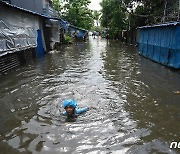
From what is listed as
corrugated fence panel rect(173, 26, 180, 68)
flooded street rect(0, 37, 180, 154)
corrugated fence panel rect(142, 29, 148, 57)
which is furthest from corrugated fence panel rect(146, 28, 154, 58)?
flooded street rect(0, 37, 180, 154)

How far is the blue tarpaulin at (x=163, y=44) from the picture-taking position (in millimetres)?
11198

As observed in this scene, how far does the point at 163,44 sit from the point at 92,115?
8.89m

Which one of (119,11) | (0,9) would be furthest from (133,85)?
(119,11)

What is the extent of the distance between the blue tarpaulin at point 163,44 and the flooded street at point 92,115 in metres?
1.81

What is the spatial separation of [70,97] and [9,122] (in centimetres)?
242

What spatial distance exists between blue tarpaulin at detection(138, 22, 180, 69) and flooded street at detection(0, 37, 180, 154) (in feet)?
5.93

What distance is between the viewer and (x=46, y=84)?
9.00 metres

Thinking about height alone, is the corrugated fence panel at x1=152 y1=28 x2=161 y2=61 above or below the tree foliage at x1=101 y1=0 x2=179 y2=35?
below

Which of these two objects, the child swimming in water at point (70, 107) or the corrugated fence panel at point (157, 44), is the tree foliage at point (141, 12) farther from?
the child swimming in water at point (70, 107)

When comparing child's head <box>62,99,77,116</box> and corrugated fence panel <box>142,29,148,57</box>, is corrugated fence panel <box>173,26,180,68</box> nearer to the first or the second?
corrugated fence panel <box>142,29,148,57</box>

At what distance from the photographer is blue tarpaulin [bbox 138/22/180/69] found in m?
11.2

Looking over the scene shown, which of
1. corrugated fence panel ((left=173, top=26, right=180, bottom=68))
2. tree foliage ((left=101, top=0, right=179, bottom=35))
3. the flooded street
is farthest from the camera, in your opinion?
tree foliage ((left=101, top=0, right=179, bottom=35))

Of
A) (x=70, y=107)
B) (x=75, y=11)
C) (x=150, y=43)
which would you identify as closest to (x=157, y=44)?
(x=150, y=43)

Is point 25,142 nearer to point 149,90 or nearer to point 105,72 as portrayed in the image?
point 149,90
